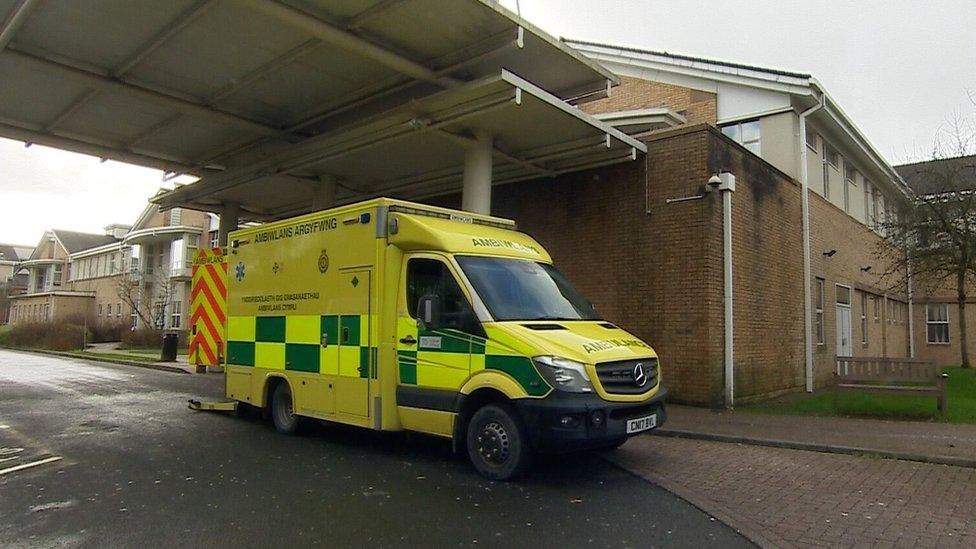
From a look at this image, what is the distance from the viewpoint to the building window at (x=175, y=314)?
137 ft

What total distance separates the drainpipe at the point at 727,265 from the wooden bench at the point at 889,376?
1.58m

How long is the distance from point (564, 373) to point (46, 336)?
37.1 meters

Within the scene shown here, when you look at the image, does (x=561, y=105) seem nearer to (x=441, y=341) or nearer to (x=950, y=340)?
(x=441, y=341)

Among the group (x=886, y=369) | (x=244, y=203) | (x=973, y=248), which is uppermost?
(x=244, y=203)

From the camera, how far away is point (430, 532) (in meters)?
5.05

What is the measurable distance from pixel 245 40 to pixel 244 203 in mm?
9279

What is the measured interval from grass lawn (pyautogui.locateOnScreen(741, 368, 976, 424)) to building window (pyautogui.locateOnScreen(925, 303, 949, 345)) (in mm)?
17899

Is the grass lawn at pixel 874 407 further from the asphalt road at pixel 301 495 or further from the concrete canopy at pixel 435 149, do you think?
the asphalt road at pixel 301 495

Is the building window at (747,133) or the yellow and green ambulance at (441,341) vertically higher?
the building window at (747,133)

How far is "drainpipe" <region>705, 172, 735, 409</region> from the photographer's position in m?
11.4

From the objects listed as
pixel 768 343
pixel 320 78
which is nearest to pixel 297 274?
pixel 320 78

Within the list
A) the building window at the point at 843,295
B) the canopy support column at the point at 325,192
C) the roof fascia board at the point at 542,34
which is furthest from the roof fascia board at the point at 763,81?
the canopy support column at the point at 325,192

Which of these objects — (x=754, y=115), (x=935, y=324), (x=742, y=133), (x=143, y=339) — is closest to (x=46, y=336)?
(x=143, y=339)

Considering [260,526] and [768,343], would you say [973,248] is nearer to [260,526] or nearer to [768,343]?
[768,343]
